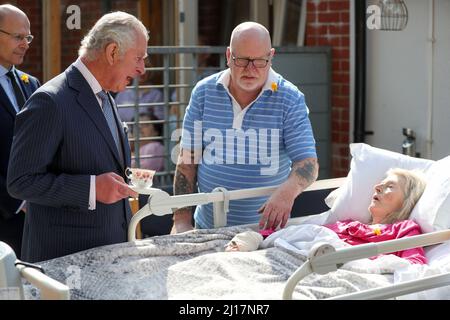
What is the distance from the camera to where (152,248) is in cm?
341

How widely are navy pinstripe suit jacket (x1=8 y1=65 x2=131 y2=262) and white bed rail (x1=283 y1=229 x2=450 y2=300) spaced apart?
926mm

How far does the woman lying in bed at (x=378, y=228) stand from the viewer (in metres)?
3.61

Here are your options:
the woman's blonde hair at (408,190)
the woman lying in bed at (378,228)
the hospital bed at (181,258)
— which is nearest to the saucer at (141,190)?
the hospital bed at (181,258)

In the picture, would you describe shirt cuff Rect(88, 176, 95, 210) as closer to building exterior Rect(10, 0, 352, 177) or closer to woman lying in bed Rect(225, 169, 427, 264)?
woman lying in bed Rect(225, 169, 427, 264)

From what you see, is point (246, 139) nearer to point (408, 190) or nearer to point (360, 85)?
point (408, 190)

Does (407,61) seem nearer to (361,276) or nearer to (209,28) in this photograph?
(209,28)

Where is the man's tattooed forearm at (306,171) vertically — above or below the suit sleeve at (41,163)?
below

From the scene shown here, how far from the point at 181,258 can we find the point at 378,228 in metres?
0.89

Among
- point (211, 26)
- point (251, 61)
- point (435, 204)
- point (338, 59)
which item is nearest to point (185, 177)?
point (251, 61)

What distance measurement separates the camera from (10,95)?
14.0ft

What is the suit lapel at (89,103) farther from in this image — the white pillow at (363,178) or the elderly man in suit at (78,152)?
the white pillow at (363,178)

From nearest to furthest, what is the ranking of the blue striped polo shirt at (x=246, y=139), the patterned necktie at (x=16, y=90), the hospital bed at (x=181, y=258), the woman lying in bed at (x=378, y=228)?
the hospital bed at (x=181, y=258), the woman lying in bed at (x=378, y=228), the blue striped polo shirt at (x=246, y=139), the patterned necktie at (x=16, y=90)

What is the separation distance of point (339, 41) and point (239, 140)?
3.31m

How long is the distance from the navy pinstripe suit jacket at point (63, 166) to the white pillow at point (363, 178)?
1116mm
